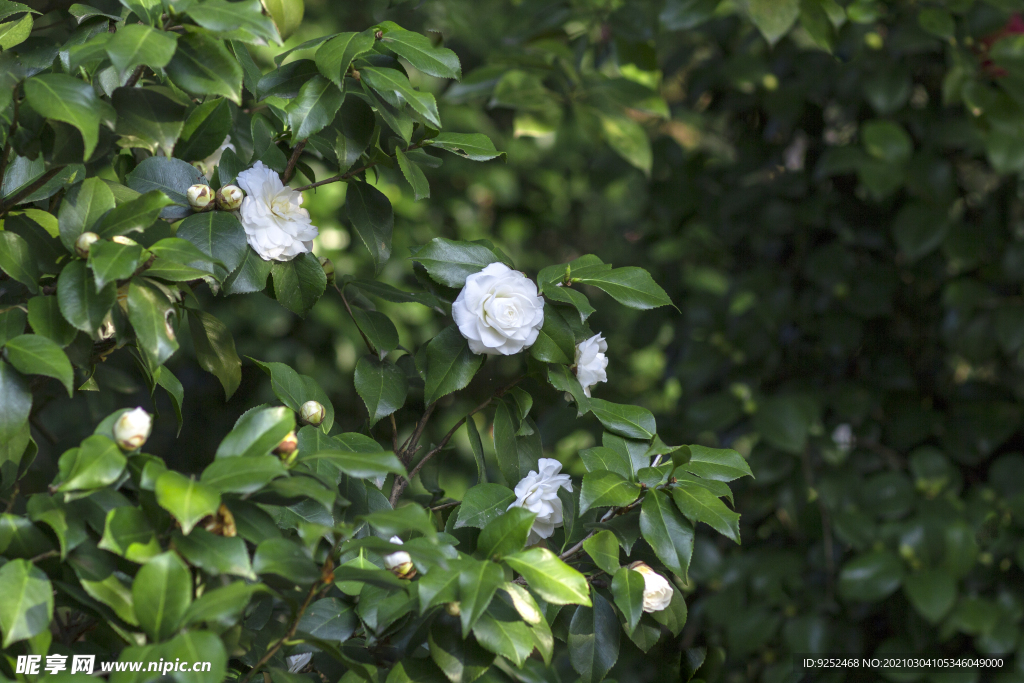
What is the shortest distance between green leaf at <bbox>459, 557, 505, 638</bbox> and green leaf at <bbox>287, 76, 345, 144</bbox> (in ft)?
0.98

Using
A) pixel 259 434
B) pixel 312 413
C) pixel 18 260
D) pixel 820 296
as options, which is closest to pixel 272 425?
pixel 259 434

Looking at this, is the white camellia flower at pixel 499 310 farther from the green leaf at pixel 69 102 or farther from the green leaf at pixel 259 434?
the green leaf at pixel 69 102

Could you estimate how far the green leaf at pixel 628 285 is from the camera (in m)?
0.58

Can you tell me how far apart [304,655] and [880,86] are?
1.12 m

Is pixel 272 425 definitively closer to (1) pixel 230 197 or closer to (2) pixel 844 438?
(1) pixel 230 197

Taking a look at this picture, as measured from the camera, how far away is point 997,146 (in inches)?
42.3

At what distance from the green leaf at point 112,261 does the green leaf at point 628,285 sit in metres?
0.30

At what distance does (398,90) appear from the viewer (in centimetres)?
54

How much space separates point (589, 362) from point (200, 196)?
31cm

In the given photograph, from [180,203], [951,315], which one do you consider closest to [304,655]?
[180,203]

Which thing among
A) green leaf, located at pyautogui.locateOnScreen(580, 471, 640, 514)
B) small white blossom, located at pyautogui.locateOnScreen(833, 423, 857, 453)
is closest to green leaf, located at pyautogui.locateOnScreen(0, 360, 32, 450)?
green leaf, located at pyautogui.locateOnScreen(580, 471, 640, 514)

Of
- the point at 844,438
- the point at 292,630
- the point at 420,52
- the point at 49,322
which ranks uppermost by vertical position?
the point at 420,52

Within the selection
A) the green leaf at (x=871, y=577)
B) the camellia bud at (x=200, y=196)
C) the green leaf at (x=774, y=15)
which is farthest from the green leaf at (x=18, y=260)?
the green leaf at (x=871, y=577)

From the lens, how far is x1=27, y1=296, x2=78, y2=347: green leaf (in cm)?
48
